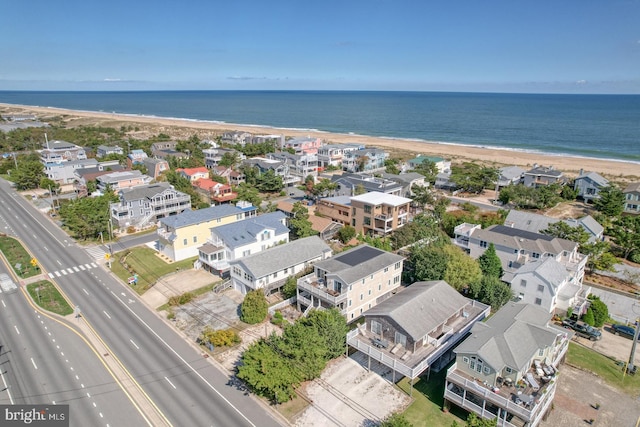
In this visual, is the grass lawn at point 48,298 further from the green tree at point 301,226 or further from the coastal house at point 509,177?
the coastal house at point 509,177


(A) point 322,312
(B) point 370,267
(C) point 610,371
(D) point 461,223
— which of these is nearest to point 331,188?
(D) point 461,223

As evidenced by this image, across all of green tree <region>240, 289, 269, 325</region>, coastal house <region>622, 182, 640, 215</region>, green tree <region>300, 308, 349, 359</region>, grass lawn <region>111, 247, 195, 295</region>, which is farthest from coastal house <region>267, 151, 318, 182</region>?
green tree <region>300, 308, 349, 359</region>

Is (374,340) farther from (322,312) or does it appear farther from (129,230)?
(129,230)

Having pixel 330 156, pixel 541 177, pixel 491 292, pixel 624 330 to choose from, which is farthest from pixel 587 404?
pixel 330 156

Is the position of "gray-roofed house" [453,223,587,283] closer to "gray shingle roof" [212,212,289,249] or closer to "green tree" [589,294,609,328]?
"green tree" [589,294,609,328]

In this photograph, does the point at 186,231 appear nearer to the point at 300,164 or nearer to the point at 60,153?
the point at 300,164

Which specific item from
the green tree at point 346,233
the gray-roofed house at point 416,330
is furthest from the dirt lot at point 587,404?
the green tree at point 346,233
